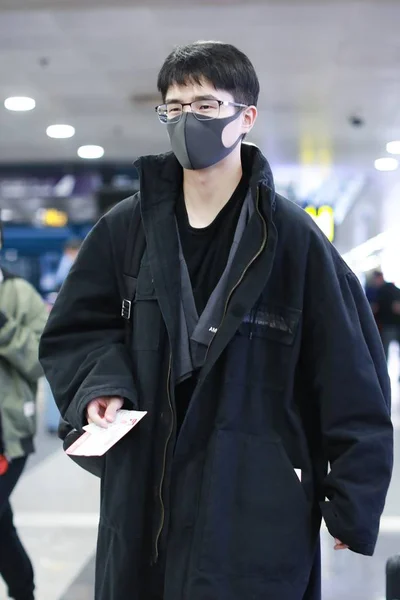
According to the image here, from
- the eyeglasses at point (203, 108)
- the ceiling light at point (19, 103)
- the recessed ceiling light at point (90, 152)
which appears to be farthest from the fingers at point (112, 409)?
the recessed ceiling light at point (90, 152)

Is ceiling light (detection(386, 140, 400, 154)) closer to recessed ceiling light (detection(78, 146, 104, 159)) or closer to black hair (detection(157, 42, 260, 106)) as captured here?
recessed ceiling light (detection(78, 146, 104, 159))

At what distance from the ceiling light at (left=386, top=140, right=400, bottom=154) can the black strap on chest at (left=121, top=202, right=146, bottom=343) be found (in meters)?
9.15

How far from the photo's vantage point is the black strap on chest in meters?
1.51

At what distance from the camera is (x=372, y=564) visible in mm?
3469

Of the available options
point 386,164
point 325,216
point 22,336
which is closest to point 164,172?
point 22,336

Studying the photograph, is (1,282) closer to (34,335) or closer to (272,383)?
(34,335)

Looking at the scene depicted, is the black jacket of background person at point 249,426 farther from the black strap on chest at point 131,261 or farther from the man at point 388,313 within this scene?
the man at point 388,313

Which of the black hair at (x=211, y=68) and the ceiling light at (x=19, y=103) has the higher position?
the ceiling light at (x=19, y=103)

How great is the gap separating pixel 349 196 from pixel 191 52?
45.2 ft

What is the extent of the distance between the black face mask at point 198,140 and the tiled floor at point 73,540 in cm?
216

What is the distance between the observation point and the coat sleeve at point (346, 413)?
140cm

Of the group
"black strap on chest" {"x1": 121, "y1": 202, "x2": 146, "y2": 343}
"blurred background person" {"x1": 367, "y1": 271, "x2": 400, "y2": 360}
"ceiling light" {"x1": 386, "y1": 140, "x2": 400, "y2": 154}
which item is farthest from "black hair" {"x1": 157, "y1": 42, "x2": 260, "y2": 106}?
"ceiling light" {"x1": 386, "y1": 140, "x2": 400, "y2": 154}

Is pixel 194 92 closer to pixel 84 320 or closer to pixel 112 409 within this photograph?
pixel 84 320

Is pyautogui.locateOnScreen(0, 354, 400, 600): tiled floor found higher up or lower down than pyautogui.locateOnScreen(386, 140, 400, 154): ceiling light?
lower down
